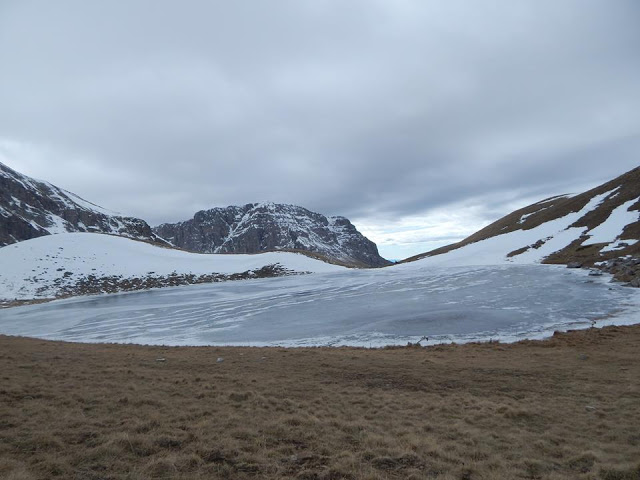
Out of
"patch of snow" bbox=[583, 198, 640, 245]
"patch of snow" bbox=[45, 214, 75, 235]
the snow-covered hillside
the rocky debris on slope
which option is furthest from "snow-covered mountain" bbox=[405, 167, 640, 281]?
"patch of snow" bbox=[45, 214, 75, 235]

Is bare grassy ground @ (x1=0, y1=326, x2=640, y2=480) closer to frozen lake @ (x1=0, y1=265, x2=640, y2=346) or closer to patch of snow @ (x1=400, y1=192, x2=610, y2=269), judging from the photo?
frozen lake @ (x1=0, y1=265, x2=640, y2=346)

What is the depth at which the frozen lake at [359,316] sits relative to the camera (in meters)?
22.9

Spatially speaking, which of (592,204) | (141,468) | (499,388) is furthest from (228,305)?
(592,204)

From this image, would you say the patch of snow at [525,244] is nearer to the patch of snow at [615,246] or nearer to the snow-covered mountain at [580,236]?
the snow-covered mountain at [580,236]

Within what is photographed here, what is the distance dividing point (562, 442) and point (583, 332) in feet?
46.9

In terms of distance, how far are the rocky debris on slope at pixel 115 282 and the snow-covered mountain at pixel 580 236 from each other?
46.5m

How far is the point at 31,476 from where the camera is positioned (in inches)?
240

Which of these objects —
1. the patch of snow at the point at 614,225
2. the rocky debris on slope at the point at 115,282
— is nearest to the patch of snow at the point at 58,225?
the rocky debris on slope at the point at 115,282

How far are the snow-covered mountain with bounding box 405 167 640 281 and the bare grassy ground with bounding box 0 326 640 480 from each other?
3451cm

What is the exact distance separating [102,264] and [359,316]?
62.6 m

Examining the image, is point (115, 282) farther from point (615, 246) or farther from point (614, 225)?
point (614, 225)

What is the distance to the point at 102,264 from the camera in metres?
72.8

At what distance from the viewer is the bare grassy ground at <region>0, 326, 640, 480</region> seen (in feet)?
23.0

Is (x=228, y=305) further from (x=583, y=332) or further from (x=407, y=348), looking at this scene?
(x=583, y=332)
